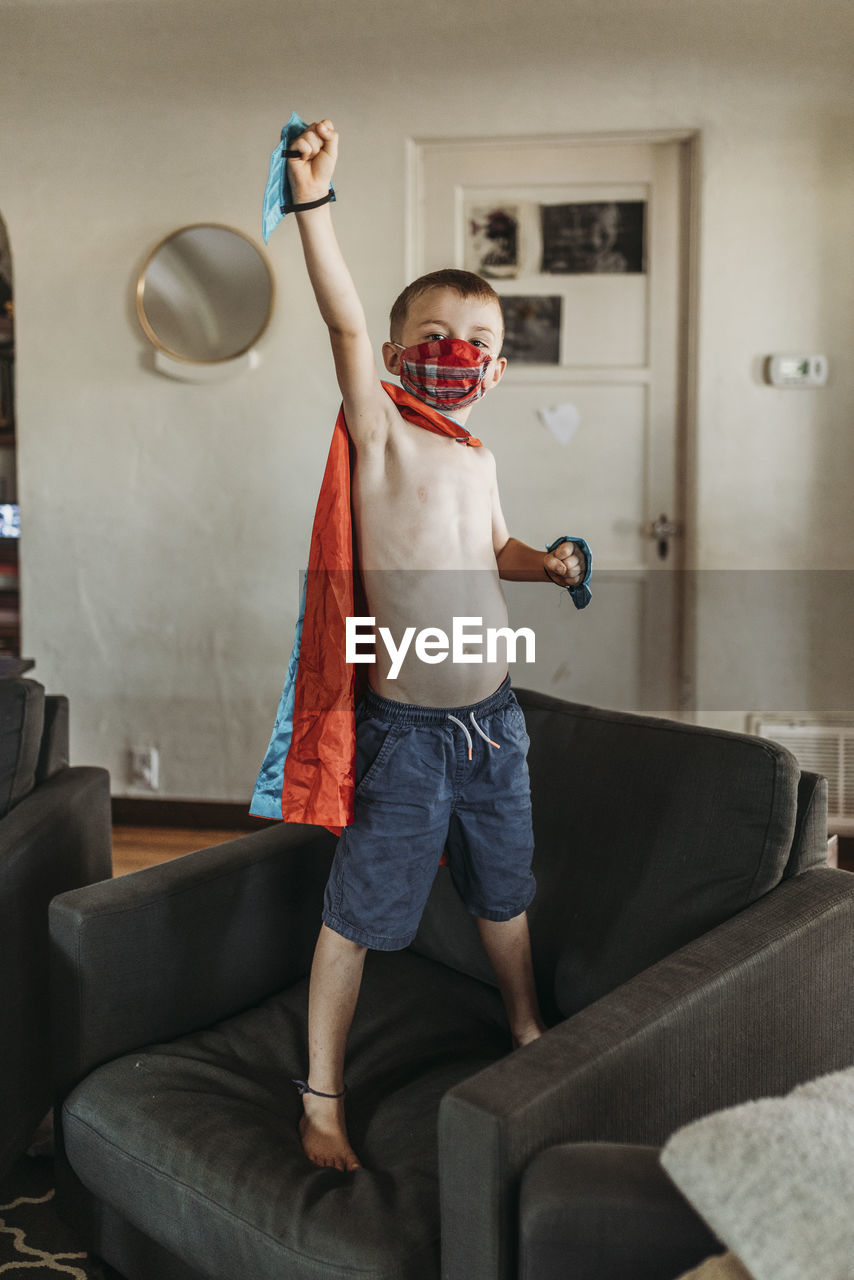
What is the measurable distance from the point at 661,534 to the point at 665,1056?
2.34 metres

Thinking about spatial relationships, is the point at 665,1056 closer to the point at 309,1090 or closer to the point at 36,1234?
the point at 309,1090

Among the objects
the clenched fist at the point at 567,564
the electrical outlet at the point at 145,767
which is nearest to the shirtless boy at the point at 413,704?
the clenched fist at the point at 567,564

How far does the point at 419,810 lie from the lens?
1.22 meters

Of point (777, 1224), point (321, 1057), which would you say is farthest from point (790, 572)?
point (777, 1224)

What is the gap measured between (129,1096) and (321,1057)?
22cm

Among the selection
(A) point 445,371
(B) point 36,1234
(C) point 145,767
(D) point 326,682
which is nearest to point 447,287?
(A) point 445,371

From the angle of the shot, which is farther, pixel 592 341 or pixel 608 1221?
pixel 592 341

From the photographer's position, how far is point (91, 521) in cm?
334

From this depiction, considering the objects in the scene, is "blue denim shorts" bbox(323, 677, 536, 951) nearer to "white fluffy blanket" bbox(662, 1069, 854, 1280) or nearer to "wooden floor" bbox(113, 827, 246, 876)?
"white fluffy blanket" bbox(662, 1069, 854, 1280)

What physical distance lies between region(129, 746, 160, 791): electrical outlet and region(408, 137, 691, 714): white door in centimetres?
141

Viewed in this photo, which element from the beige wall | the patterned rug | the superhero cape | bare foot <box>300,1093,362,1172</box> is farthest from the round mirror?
→ bare foot <box>300,1093,362,1172</box>

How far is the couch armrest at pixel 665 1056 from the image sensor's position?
85 centimetres

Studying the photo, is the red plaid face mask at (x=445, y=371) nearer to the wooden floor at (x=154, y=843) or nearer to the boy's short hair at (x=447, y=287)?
the boy's short hair at (x=447, y=287)

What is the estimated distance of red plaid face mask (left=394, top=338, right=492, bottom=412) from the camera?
3.97 feet
